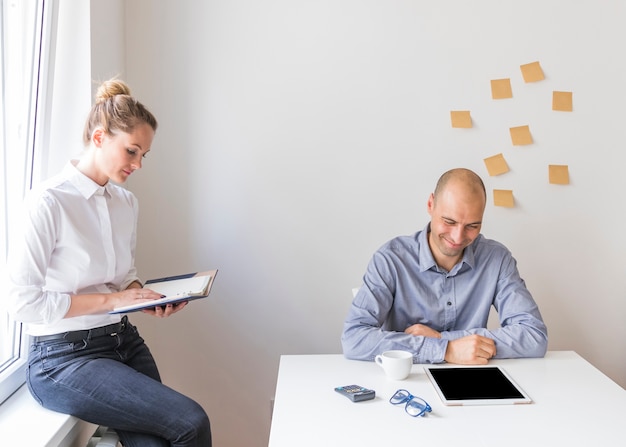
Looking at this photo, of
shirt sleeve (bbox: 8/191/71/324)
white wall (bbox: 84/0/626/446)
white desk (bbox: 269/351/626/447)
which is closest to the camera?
white desk (bbox: 269/351/626/447)

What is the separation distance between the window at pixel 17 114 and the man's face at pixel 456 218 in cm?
134

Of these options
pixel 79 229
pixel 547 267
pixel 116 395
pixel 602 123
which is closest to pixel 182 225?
pixel 79 229

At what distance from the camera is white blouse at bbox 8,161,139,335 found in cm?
161

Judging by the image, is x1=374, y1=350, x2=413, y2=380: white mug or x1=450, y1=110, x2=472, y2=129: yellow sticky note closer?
x1=374, y1=350, x2=413, y2=380: white mug

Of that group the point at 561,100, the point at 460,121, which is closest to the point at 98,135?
the point at 460,121

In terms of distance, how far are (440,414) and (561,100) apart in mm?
1727

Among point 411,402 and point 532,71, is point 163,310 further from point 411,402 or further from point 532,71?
point 532,71

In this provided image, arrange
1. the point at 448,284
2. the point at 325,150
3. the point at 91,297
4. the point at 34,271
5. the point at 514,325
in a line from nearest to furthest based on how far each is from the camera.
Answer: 1. the point at 34,271
2. the point at 91,297
3. the point at 514,325
4. the point at 448,284
5. the point at 325,150

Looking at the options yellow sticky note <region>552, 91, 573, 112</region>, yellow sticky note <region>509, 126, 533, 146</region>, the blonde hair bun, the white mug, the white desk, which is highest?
yellow sticky note <region>552, 91, 573, 112</region>

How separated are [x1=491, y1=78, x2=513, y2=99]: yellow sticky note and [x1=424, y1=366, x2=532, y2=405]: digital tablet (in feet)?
4.36

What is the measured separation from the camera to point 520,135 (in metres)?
2.68

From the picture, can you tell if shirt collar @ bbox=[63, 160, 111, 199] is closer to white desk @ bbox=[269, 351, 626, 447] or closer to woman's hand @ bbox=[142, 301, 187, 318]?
woman's hand @ bbox=[142, 301, 187, 318]

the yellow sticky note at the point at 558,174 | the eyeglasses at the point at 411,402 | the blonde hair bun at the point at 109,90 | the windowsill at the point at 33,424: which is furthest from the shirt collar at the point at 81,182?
the yellow sticky note at the point at 558,174

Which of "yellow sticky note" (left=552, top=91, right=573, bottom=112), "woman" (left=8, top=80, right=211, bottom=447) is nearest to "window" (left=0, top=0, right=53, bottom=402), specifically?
"woman" (left=8, top=80, right=211, bottom=447)
